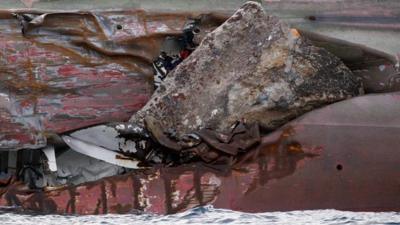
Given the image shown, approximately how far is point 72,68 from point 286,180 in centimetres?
124

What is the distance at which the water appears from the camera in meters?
3.56

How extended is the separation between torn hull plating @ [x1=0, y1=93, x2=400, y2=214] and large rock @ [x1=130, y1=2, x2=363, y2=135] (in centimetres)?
15

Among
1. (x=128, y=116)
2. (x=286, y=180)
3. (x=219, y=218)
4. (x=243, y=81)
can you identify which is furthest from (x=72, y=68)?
(x=286, y=180)

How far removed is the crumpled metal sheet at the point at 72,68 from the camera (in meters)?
3.85

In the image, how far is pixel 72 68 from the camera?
3912 mm

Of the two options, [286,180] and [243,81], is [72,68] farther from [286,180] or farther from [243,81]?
[286,180]

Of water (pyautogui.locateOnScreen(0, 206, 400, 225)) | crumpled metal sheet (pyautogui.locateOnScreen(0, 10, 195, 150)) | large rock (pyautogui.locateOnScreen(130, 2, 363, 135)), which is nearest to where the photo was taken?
water (pyautogui.locateOnScreen(0, 206, 400, 225))

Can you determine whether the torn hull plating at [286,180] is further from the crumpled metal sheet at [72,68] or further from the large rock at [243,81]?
the crumpled metal sheet at [72,68]

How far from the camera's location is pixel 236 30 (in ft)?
12.4

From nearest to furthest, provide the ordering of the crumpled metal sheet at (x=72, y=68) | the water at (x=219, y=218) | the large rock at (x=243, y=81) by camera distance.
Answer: the water at (x=219, y=218) < the large rock at (x=243, y=81) < the crumpled metal sheet at (x=72, y=68)

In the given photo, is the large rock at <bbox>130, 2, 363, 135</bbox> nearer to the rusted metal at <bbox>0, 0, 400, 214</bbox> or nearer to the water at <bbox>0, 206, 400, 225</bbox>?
the rusted metal at <bbox>0, 0, 400, 214</bbox>

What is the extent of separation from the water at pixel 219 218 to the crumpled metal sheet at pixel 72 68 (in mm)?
423

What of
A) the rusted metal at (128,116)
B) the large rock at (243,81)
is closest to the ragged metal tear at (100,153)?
the rusted metal at (128,116)

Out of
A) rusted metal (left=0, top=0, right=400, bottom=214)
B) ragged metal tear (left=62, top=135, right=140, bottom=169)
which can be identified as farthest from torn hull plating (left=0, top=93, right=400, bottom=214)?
ragged metal tear (left=62, top=135, right=140, bottom=169)
